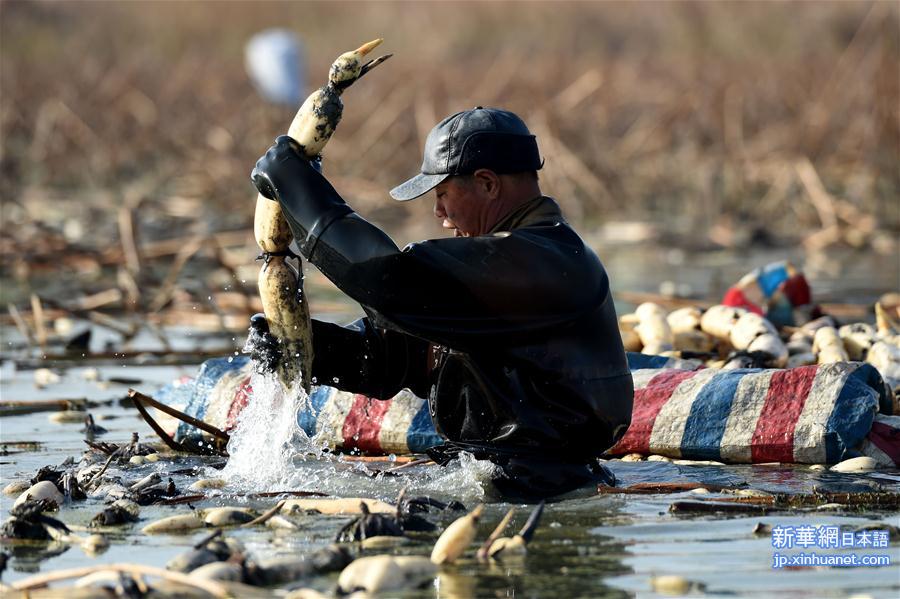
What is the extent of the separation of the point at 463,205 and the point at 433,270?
1.16 ft

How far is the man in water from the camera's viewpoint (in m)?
4.42

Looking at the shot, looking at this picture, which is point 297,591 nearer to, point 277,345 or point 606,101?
point 277,345

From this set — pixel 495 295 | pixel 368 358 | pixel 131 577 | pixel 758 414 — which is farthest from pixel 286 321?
pixel 758 414

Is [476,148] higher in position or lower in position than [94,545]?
higher

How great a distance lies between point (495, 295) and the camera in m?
4.44

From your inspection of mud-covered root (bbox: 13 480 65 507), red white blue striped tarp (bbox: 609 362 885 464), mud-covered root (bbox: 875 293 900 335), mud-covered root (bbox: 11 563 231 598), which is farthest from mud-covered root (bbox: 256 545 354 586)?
mud-covered root (bbox: 875 293 900 335)

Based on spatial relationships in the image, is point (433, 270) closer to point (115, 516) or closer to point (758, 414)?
point (115, 516)

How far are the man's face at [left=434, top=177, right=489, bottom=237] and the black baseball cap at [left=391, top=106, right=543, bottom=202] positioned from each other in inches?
1.8

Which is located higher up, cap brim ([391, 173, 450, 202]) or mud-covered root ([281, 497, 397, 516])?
cap brim ([391, 173, 450, 202])

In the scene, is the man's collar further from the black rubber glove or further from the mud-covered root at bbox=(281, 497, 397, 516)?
the mud-covered root at bbox=(281, 497, 397, 516)

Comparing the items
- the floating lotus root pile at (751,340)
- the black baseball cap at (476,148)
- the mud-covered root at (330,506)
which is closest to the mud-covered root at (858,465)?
the floating lotus root pile at (751,340)

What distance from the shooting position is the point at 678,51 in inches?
1502

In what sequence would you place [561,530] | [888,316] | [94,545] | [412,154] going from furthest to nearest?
[412,154] < [888,316] < [561,530] < [94,545]

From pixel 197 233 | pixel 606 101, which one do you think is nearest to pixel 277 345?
pixel 197 233
